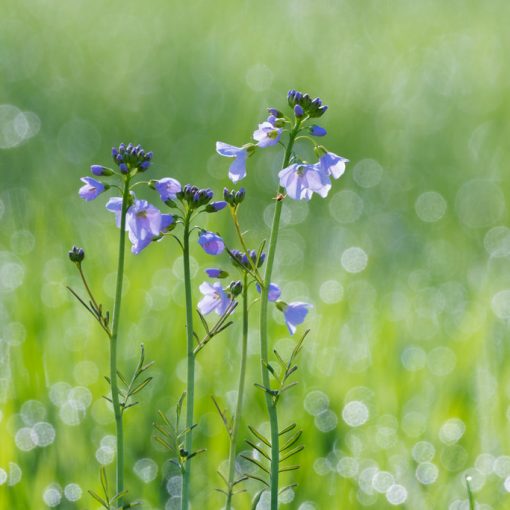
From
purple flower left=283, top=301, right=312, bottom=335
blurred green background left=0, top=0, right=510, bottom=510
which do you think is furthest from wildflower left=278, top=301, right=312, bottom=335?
blurred green background left=0, top=0, right=510, bottom=510

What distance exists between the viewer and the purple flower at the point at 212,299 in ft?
7.00

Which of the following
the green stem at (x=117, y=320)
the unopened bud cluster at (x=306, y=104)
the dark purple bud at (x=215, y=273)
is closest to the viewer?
the green stem at (x=117, y=320)

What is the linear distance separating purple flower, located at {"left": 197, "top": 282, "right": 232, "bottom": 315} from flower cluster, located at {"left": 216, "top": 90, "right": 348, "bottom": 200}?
248 mm

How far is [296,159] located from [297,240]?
3.78 m

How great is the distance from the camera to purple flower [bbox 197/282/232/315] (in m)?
2.13

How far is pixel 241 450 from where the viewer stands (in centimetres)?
342

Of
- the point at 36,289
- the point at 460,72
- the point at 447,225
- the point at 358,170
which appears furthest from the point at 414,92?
the point at 36,289

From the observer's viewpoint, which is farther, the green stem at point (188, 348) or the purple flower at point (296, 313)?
the purple flower at point (296, 313)

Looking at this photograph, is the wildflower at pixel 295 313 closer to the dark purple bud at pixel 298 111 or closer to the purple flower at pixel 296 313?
the purple flower at pixel 296 313

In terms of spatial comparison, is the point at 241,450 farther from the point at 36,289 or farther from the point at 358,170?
the point at 358,170

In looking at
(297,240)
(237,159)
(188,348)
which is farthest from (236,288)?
(297,240)

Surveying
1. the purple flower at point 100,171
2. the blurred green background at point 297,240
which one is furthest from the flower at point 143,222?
the blurred green background at point 297,240

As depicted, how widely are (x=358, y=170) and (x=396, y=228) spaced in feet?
2.85

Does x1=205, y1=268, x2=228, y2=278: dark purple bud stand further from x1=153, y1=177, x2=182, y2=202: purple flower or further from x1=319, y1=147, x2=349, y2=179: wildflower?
x1=319, y1=147, x2=349, y2=179: wildflower
